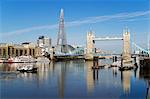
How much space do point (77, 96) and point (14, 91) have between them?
1.14 m

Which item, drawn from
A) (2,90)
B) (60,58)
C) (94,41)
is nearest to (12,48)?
(60,58)

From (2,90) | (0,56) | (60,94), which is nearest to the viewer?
(60,94)

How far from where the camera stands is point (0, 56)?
21.6 metres

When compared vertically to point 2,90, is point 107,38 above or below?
above

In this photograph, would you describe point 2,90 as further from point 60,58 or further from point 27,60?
point 60,58

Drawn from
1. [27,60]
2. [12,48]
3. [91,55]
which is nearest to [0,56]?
[12,48]

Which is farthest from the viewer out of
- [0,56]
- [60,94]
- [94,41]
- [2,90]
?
[94,41]

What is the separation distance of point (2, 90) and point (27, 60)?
12.6 m

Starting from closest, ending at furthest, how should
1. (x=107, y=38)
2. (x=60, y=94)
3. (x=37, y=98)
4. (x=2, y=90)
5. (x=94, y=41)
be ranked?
(x=37, y=98) < (x=60, y=94) < (x=2, y=90) < (x=107, y=38) < (x=94, y=41)

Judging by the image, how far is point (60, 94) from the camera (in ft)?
17.3

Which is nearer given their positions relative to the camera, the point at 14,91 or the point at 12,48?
the point at 14,91

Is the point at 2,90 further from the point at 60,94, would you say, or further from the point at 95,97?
the point at 95,97

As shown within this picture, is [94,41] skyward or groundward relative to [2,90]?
skyward

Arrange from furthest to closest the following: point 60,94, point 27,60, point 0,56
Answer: point 0,56
point 27,60
point 60,94
